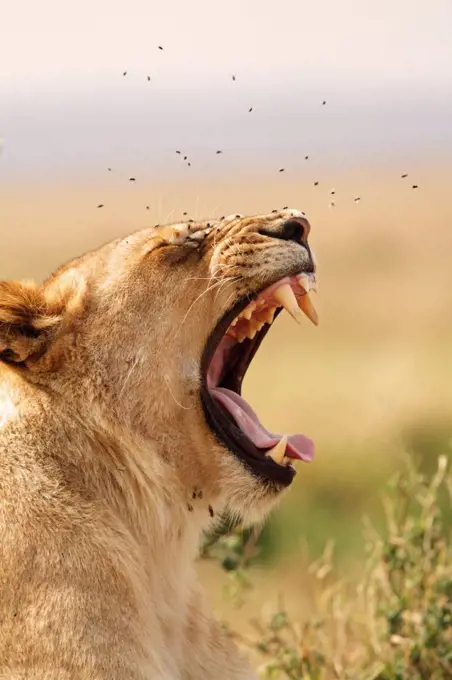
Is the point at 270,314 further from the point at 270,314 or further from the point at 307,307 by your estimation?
the point at 307,307

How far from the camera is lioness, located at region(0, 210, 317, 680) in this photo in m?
3.94

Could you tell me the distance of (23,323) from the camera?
13.9ft

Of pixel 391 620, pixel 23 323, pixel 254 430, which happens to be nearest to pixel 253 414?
pixel 254 430

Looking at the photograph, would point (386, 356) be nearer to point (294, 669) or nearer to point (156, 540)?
point (294, 669)

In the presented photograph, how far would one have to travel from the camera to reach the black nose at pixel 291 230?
14.8ft

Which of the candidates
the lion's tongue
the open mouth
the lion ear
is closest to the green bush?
the lion's tongue

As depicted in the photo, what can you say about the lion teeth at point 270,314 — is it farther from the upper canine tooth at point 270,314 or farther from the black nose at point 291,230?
the black nose at point 291,230

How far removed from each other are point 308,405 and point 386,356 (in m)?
2.96

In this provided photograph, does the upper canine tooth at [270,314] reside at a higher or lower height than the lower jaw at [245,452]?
higher

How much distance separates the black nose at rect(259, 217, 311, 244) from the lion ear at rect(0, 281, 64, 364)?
0.75 m

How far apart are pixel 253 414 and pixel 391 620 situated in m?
1.61

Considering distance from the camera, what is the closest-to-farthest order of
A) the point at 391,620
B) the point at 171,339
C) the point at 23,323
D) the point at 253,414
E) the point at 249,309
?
1. the point at 23,323
2. the point at 171,339
3. the point at 249,309
4. the point at 253,414
5. the point at 391,620

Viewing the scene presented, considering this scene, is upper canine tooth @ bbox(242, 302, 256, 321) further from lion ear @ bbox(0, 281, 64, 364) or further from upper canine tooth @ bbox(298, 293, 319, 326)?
lion ear @ bbox(0, 281, 64, 364)

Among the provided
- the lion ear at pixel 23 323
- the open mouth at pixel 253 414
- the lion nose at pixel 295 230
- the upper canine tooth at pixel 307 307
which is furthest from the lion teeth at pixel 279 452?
the lion ear at pixel 23 323
